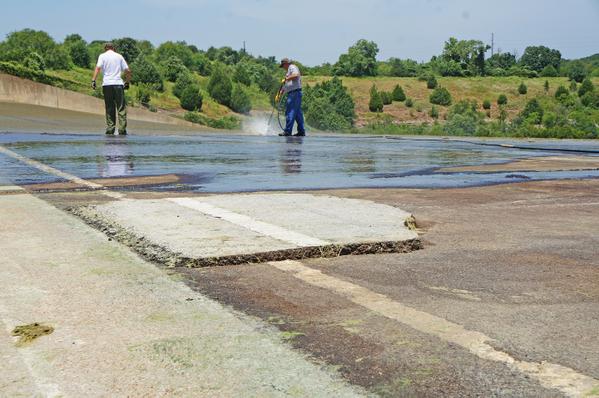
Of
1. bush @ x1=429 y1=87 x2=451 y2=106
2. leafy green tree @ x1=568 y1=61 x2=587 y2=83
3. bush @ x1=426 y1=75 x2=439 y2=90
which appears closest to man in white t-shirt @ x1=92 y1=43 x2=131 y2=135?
bush @ x1=429 y1=87 x2=451 y2=106

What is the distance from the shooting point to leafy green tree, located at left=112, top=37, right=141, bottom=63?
91.8 m

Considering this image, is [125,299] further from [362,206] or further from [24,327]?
[362,206]

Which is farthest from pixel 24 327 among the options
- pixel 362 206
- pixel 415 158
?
pixel 415 158

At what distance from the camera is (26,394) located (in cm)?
241

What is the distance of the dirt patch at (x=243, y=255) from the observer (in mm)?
4172

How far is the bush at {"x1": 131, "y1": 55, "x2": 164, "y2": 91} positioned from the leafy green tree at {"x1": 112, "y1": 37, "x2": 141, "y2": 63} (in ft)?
32.8

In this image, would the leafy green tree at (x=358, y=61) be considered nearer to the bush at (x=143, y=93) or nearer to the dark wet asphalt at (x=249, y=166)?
the bush at (x=143, y=93)

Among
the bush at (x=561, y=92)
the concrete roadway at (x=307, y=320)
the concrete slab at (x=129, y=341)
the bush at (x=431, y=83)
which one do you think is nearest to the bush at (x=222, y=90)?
the bush at (x=561, y=92)

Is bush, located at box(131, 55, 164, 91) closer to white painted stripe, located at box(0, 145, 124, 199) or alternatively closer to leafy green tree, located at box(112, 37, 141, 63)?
leafy green tree, located at box(112, 37, 141, 63)

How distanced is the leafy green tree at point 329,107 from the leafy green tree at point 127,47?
1993cm

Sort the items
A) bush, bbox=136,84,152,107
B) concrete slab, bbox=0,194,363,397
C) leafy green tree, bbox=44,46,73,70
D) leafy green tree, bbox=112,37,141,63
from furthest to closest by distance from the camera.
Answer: leafy green tree, bbox=112,37,141,63 < leafy green tree, bbox=44,46,73,70 < bush, bbox=136,84,152,107 < concrete slab, bbox=0,194,363,397

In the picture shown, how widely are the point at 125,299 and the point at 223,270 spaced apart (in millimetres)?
718

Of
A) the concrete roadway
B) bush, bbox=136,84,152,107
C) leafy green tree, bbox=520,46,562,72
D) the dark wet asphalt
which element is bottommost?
bush, bbox=136,84,152,107

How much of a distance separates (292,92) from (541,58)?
16607 centimetres
